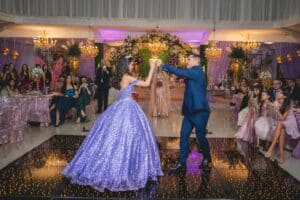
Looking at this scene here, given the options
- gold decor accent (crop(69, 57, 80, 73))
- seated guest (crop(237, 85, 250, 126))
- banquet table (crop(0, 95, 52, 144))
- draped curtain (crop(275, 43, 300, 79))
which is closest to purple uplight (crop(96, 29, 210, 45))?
gold decor accent (crop(69, 57, 80, 73))

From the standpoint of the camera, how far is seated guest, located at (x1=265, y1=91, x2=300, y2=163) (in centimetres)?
619

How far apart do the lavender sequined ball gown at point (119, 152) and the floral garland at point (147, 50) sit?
8289 millimetres

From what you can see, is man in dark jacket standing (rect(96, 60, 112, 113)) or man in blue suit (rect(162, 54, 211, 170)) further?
man in dark jacket standing (rect(96, 60, 112, 113))

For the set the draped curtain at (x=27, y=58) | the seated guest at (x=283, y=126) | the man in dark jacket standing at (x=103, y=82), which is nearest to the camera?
the seated guest at (x=283, y=126)

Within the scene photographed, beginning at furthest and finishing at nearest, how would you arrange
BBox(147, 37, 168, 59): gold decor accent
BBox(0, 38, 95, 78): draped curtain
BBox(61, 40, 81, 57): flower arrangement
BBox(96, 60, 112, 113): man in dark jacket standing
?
BBox(0, 38, 95, 78): draped curtain, BBox(61, 40, 81, 57): flower arrangement, BBox(147, 37, 168, 59): gold decor accent, BBox(96, 60, 112, 113): man in dark jacket standing

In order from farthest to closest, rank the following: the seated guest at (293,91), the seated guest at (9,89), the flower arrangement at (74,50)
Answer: the flower arrangement at (74,50), the seated guest at (293,91), the seated guest at (9,89)

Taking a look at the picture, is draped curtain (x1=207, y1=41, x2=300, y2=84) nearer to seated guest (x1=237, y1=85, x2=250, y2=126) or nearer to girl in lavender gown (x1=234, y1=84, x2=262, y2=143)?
seated guest (x1=237, y1=85, x2=250, y2=126)

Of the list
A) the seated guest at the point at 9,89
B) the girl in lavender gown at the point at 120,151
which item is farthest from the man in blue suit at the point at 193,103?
the seated guest at the point at 9,89

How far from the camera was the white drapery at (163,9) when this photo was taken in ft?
43.7

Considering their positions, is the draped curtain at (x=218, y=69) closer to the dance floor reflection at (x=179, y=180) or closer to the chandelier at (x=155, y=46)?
the chandelier at (x=155, y=46)

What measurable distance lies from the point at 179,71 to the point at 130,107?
787mm

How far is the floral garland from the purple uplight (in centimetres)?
235

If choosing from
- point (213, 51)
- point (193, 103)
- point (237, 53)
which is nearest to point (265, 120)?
point (193, 103)

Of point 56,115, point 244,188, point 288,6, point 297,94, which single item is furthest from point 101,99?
point 244,188
